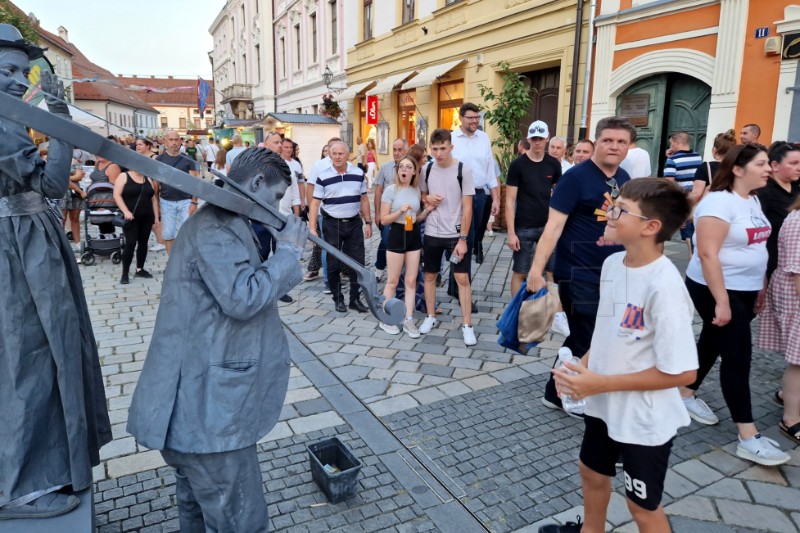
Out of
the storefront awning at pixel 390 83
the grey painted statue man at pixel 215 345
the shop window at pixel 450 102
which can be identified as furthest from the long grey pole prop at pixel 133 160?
the storefront awning at pixel 390 83

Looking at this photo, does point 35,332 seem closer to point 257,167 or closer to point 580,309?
point 257,167

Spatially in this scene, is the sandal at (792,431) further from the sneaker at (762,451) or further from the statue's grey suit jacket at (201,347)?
the statue's grey suit jacket at (201,347)

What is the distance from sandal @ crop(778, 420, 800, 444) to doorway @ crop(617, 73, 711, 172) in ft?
25.0

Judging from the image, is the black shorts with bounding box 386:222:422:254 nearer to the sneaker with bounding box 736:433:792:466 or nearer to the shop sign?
the sneaker with bounding box 736:433:792:466

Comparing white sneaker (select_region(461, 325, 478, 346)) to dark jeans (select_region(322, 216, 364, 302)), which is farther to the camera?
dark jeans (select_region(322, 216, 364, 302))

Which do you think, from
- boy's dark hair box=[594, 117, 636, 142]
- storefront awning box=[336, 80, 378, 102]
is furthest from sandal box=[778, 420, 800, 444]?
storefront awning box=[336, 80, 378, 102]

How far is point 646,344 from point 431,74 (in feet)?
52.0

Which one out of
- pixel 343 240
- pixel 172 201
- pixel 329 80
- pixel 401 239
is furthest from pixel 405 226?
pixel 329 80

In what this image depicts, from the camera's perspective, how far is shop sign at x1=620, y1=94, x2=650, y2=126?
11.1 m

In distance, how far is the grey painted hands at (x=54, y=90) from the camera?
2.20m

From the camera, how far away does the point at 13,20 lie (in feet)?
91.4

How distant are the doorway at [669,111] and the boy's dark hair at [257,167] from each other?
1006 centimetres

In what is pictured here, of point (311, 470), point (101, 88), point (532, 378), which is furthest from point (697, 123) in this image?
point (101, 88)

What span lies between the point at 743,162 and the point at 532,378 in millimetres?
2250
